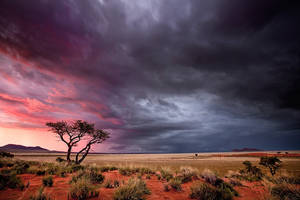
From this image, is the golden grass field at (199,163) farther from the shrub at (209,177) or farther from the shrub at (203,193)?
the shrub at (203,193)

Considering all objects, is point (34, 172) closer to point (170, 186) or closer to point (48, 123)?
point (170, 186)

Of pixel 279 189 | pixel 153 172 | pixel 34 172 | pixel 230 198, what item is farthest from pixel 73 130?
pixel 279 189

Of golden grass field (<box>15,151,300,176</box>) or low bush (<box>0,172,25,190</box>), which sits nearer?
low bush (<box>0,172,25,190</box>)

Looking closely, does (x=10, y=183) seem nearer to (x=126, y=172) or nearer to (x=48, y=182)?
(x=48, y=182)

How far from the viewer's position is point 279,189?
25.7 ft

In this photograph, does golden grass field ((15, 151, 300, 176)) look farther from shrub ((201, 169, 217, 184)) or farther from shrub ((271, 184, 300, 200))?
shrub ((271, 184, 300, 200))

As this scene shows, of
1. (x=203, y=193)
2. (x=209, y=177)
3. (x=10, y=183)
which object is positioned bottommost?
(x=209, y=177)

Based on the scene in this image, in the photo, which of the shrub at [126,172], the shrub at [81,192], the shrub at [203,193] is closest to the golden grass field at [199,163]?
the shrub at [126,172]

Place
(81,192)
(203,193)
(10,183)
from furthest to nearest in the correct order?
(10,183), (203,193), (81,192)

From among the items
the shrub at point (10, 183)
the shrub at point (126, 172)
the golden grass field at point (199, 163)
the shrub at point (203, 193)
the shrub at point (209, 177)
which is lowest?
the golden grass field at point (199, 163)

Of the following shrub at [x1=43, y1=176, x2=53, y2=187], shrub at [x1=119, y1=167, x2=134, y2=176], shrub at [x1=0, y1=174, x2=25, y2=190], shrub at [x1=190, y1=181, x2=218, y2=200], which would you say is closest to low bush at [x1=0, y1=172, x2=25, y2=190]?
shrub at [x1=0, y1=174, x2=25, y2=190]

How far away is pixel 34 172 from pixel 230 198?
49.8 feet

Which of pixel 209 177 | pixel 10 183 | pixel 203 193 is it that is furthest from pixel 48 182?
pixel 209 177

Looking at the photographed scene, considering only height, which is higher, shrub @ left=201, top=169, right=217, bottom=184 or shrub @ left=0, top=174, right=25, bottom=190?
shrub @ left=0, top=174, right=25, bottom=190
